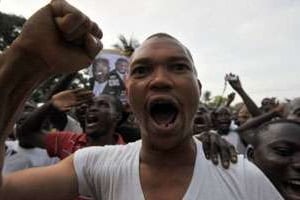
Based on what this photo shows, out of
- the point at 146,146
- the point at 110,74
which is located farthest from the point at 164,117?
the point at 110,74

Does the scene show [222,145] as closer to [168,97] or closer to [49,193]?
[168,97]

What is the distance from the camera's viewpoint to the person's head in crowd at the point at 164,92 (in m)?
1.90

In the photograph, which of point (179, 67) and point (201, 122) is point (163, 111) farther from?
point (201, 122)

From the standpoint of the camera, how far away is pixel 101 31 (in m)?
1.50

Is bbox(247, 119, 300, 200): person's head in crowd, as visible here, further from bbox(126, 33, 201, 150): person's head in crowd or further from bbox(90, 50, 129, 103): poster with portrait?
bbox(90, 50, 129, 103): poster with portrait

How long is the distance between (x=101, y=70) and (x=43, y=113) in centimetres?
105

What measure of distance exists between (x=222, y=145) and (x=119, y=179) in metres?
0.41

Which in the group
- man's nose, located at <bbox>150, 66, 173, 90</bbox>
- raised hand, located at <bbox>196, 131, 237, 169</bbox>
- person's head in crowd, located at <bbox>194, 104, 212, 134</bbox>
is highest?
man's nose, located at <bbox>150, 66, 173, 90</bbox>

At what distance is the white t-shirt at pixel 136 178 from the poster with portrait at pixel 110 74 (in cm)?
311

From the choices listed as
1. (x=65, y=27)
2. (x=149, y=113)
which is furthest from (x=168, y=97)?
(x=65, y=27)

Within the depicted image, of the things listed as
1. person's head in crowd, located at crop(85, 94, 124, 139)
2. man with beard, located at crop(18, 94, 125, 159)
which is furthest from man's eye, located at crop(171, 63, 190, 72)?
person's head in crowd, located at crop(85, 94, 124, 139)

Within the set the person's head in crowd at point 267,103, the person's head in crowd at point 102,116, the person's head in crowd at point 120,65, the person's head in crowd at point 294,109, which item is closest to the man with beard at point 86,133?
the person's head in crowd at point 102,116

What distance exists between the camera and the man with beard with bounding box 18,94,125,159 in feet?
13.0

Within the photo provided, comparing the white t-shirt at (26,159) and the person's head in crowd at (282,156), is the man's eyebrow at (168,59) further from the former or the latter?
the white t-shirt at (26,159)
